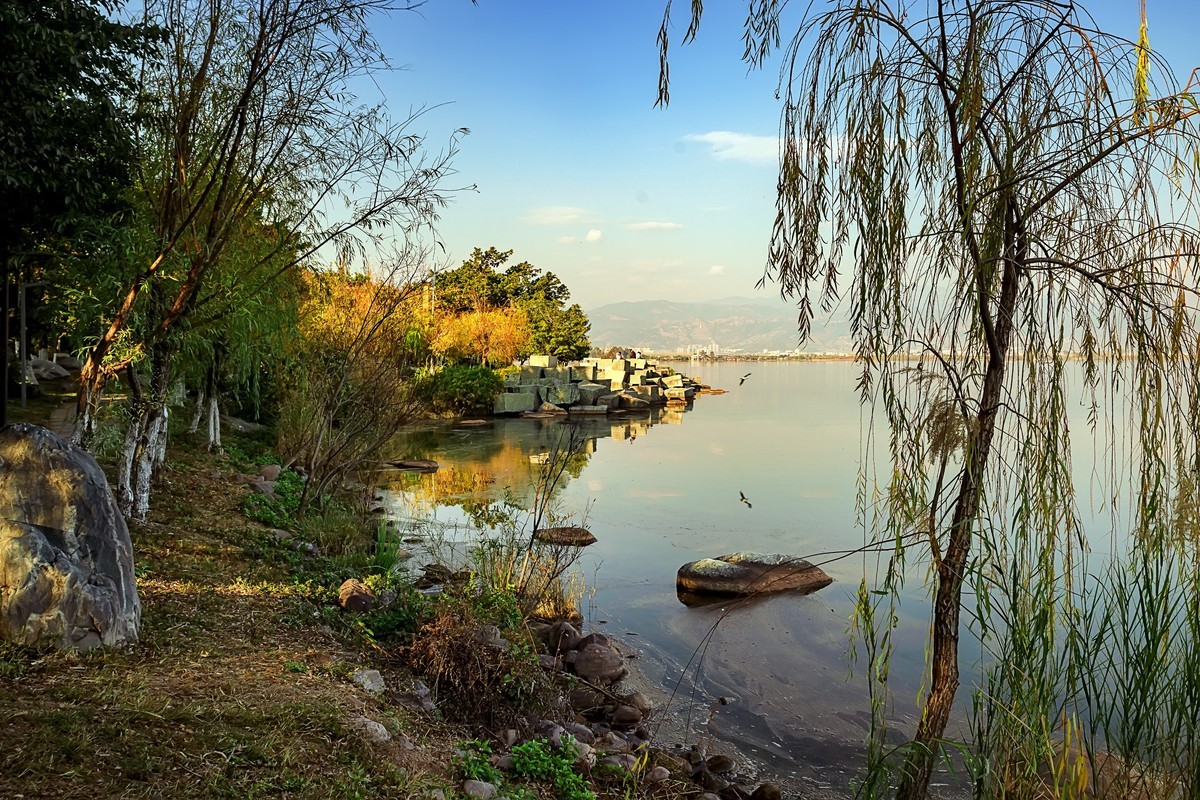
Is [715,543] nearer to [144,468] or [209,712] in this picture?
[144,468]

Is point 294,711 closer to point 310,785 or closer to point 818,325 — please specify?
point 310,785

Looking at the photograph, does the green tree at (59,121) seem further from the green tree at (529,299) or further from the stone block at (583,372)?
the green tree at (529,299)

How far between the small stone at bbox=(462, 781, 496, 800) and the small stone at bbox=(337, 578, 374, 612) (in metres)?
2.40

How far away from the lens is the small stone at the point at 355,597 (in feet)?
18.9

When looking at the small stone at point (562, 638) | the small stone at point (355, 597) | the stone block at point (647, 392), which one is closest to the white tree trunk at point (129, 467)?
the small stone at point (355, 597)

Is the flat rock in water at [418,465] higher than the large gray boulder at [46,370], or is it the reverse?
the large gray boulder at [46,370]

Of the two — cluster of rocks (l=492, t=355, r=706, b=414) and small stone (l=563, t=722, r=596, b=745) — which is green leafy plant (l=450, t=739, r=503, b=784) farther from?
cluster of rocks (l=492, t=355, r=706, b=414)

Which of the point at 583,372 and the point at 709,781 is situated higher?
the point at 583,372

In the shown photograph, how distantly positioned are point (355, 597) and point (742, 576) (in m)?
4.34

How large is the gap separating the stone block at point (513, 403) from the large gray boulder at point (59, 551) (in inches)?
943

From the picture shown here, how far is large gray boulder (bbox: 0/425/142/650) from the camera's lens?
382 centimetres

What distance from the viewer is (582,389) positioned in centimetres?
3262

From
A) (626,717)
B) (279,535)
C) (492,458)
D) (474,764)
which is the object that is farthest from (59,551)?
(492,458)

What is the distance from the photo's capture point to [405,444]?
19375 mm
